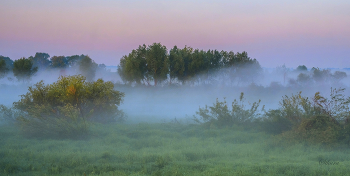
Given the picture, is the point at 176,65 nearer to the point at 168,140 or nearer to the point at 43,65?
the point at 168,140

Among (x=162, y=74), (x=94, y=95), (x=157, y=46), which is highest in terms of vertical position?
(x=157, y=46)

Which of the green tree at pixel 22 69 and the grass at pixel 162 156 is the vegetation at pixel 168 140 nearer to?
the grass at pixel 162 156

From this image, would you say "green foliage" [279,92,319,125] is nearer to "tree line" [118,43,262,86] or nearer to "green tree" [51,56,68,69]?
"tree line" [118,43,262,86]

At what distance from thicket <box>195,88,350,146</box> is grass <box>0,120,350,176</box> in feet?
2.44

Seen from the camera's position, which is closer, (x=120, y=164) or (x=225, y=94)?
(x=120, y=164)

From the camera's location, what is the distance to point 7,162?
817 cm

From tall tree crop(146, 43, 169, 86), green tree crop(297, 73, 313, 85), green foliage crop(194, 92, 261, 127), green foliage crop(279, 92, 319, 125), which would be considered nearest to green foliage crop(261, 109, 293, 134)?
green foliage crop(279, 92, 319, 125)

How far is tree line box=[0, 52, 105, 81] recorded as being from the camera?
49344 mm

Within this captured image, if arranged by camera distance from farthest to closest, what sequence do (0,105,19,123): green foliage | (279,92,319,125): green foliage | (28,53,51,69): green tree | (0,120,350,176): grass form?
(28,53,51,69): green tree → (0,105,19,123): green foliage → (279,92,319,125): green foliage → (0,120,350,176): grass

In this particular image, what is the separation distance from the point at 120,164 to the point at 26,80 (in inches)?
1969

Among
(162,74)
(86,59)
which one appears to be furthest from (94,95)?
(86,59)

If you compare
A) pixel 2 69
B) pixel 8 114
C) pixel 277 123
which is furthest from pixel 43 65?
pixel 277 123

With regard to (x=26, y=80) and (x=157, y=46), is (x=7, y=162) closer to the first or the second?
(x=157, y=46)

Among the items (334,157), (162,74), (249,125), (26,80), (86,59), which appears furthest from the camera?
(86,59)
